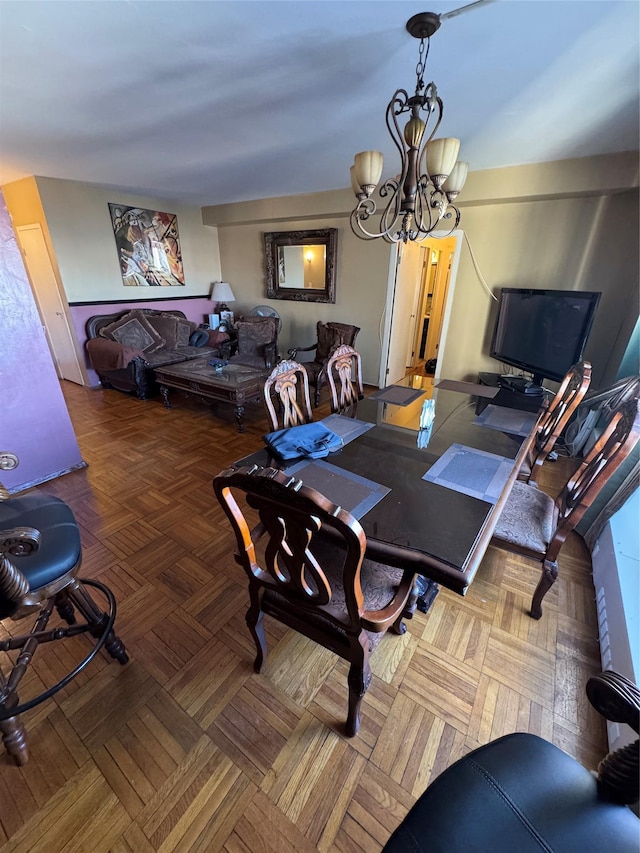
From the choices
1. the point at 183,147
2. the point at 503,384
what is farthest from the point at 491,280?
the point at 183,147

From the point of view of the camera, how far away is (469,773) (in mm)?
717

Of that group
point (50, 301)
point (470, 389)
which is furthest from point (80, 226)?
point (470, 389)

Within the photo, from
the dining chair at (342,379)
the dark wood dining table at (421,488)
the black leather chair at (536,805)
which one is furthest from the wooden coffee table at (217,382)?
the black leather chair at (536,805)

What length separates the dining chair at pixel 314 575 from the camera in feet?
2.40

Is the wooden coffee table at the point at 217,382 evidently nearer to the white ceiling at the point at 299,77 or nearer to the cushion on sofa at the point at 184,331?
the cushion on sofa at the point at 184,331

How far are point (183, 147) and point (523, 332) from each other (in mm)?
3364

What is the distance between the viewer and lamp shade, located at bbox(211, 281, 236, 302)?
544cm

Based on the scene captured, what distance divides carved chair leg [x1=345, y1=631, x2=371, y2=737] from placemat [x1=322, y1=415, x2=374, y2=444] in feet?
2.57

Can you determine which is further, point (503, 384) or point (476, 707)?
point (503, 384)

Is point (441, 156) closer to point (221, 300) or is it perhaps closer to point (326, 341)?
point (326, 341)

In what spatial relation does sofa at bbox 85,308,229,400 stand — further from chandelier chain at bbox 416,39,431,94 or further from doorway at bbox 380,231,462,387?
chandelier chain at bbox 416,39,431,94

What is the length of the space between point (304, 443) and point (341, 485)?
0.29 m

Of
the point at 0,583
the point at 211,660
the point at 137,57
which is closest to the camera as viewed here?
the point at 0,583

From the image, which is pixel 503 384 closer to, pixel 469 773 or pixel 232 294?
pixel 469 773
